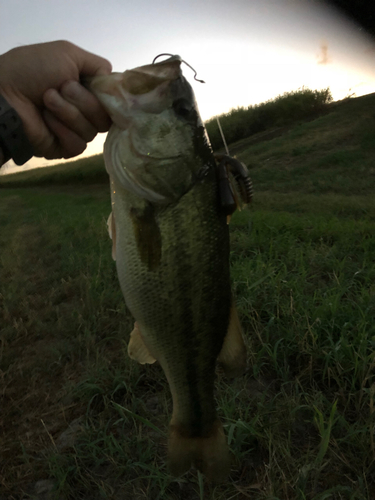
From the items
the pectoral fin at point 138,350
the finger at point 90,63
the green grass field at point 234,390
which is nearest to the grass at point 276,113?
the green grass field at point 234,390

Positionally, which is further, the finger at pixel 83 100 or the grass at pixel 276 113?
the grass at pixel 276 113

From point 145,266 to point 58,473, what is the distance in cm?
142

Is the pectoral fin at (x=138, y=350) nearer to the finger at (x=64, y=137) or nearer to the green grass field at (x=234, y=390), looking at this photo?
the green grass field at (x=234, y=390)

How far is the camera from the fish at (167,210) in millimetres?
1314

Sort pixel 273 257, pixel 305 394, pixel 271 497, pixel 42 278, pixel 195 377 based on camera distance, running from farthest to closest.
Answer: pixel 42 278 < pixel 273 257 < pixel 305 394 < pixel 271 497 < pixel 195 377

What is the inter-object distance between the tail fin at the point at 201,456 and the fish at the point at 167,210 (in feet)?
1.38

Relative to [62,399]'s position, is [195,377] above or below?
above

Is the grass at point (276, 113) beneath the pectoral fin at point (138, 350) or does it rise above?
above

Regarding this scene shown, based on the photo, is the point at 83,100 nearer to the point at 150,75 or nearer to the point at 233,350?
the point at 150,75

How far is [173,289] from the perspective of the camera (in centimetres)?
135

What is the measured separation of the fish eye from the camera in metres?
1.35

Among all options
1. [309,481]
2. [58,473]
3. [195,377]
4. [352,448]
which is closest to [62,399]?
[58,473]

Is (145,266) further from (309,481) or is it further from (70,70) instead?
(309,481)

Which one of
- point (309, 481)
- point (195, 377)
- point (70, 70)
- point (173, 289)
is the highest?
point (70, 70)
